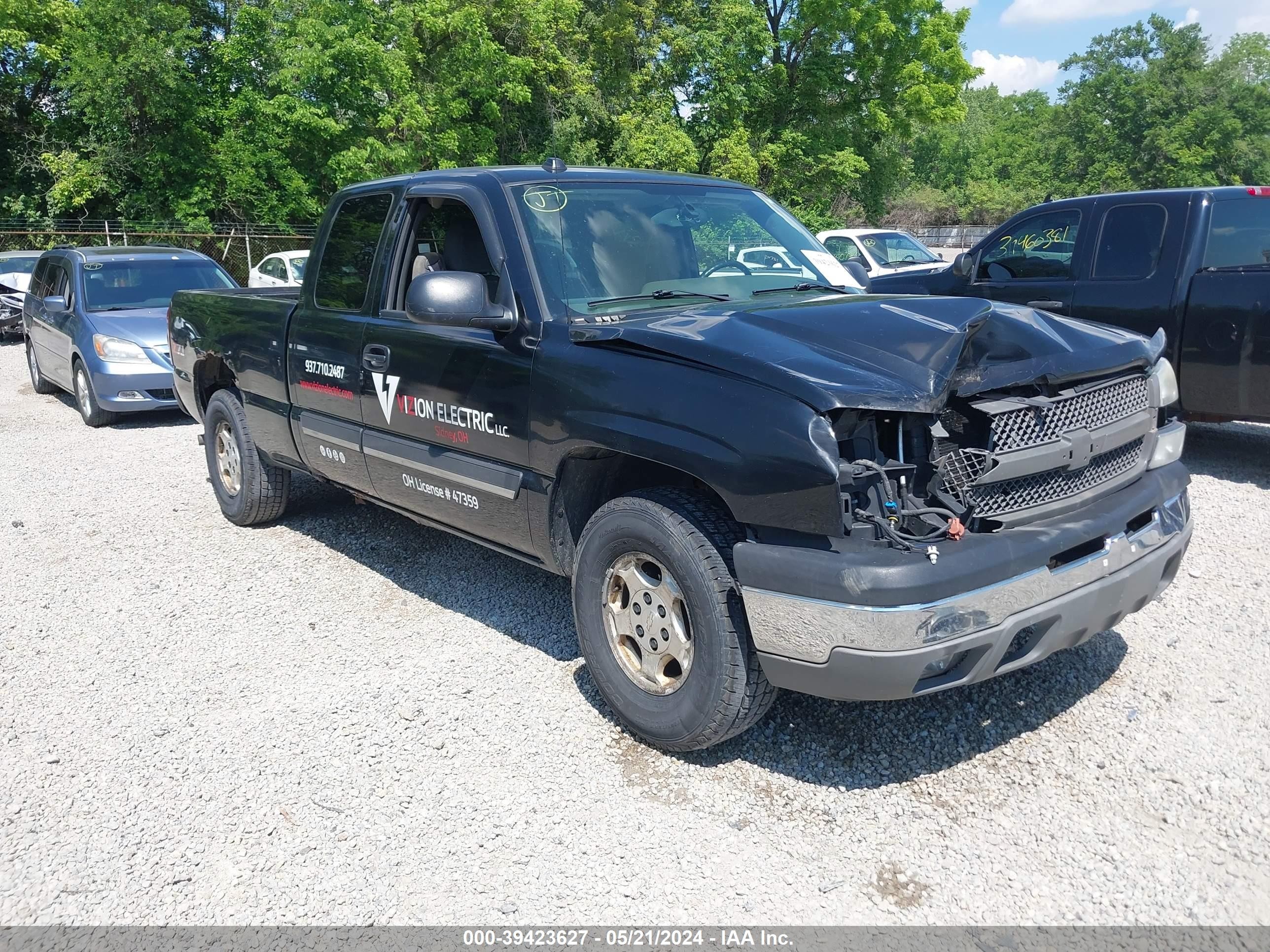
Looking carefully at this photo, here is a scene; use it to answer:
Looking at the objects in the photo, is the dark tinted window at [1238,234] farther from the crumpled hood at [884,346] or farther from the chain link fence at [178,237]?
the chain link fence at [178,237]

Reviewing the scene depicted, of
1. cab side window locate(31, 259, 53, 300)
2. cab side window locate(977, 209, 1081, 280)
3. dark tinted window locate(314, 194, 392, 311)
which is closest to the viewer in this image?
dark tinted window locate(314, 194, 392, 311)

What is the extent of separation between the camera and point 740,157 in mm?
30328

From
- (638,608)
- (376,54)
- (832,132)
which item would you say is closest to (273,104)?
(376,54)

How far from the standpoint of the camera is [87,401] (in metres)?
10.3

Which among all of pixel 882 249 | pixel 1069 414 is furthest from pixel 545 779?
pixel 882 249

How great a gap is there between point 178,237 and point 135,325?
18.5 m

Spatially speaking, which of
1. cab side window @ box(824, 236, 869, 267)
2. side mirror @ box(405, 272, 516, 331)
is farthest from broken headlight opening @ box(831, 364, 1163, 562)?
cab side window @ box(824, 236, 869, 267)

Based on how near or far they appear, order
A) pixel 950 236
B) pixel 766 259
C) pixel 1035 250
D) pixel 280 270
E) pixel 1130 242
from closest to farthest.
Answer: pixel 766 259, pixel 1130 242, pixel 1035 250, pixel 280 270, pixel 950 236

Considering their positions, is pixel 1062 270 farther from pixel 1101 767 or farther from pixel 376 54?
pixel 376 54

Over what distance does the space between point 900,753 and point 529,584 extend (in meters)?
2.38

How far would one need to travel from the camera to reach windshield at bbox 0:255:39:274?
1933 cm

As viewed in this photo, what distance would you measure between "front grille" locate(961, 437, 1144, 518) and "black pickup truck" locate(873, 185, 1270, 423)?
2.79m

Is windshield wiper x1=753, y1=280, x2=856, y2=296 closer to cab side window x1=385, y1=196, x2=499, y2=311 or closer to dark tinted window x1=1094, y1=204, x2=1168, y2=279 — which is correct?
Answer: cab side window x1=385, y1=196, x2=499, y2=311

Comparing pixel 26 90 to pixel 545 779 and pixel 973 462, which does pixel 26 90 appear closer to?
pixel 545 779
